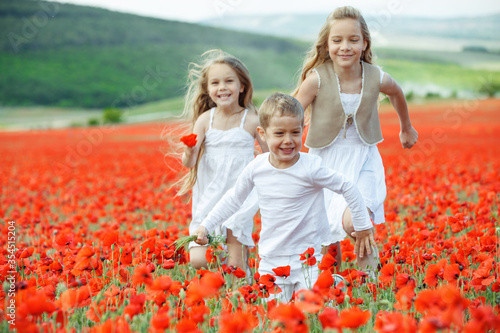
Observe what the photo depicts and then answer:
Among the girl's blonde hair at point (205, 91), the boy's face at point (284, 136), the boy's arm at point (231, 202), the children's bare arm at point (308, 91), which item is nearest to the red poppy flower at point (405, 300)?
the boy's face at point (284, 136)

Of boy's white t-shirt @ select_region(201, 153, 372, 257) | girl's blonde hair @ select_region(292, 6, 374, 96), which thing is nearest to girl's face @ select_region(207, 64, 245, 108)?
girl's blonde hair @ select_region(292, 6, 374, 96)

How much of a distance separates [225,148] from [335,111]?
0.85 metres

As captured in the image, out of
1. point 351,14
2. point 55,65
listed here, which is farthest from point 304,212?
point 55,65

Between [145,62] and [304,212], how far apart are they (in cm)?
8810

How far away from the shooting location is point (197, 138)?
12.5 ft

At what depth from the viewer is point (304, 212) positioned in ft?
9.62

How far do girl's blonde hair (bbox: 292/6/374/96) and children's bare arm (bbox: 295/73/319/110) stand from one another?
0.10 metres

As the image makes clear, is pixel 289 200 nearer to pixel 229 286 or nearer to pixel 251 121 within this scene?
pixel 229 286

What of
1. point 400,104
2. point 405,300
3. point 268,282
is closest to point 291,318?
point 405,300

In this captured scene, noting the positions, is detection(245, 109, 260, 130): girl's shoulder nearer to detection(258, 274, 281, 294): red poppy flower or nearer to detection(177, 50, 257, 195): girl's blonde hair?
detection(177, 50, 257, 195): girl's blonde hair

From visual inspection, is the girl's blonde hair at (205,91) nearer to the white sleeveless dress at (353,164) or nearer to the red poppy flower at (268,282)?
the white sleeveless dress at (353,164)

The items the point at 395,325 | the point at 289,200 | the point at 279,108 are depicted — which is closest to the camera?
the point at 395,325

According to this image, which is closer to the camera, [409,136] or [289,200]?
[289,200]

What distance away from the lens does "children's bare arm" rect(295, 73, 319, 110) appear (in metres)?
3.58
